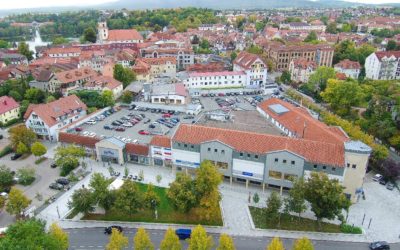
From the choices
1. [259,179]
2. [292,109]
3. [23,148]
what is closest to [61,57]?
[23,148]

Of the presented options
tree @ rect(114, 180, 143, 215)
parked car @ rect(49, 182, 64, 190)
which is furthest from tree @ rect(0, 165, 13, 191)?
tree @ rect(114, 180, 143, 215)

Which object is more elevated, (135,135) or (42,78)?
Answer: (42,78)

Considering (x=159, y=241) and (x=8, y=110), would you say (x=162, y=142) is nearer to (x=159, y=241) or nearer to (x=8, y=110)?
(x=159, y=241)

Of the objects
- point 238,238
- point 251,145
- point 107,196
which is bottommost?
point 238,238

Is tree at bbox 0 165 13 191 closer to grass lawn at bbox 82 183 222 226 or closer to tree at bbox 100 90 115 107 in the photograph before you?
grass lawn at bbox 82 183 222 226

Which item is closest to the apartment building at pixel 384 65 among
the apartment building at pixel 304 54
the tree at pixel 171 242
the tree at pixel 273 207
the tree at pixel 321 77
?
the apartment building at pixel 304 54

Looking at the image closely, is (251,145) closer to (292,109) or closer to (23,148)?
(292,109)

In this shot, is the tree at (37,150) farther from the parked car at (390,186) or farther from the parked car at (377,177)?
the parked car at (390,186)
